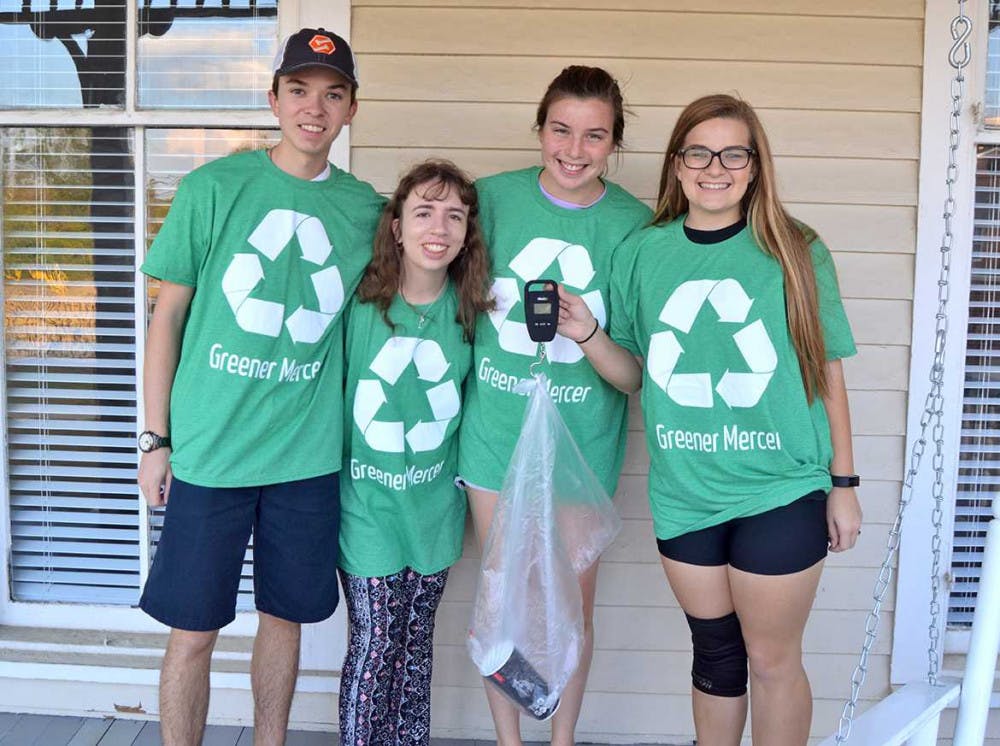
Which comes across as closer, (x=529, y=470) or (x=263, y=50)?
(x=529, y=470)

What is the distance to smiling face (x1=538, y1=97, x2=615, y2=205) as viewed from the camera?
6.66 ft

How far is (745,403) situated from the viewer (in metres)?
1.86

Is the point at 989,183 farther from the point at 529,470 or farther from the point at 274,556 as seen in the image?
the point at 274,556

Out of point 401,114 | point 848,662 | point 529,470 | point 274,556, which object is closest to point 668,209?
point 529,470

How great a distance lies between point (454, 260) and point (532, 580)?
0.71 metres

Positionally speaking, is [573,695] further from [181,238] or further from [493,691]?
[181,238]

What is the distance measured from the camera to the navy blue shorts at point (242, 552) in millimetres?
2020

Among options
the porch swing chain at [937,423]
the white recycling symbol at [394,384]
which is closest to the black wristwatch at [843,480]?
the porch swing chain at [937,423]

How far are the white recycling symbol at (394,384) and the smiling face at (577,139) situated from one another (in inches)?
18.6

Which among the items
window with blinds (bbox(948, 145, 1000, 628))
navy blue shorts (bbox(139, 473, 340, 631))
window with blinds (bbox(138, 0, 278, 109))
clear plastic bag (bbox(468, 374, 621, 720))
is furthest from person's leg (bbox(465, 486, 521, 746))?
window with blinds (bbox(948, 145, 1000, 628))

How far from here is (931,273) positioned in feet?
8.43

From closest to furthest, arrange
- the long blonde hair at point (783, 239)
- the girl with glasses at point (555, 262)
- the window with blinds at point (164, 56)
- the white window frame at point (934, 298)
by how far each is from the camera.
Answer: the long blonde hair at point (783, 239) < the girl with glasses at point (555, 262) < the white window frame at point (934, 298) < the window with blinds at point (164, 56)

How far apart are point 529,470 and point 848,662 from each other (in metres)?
1.34

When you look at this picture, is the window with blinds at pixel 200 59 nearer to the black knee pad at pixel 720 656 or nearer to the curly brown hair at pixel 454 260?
the curly brown hair at pixel 454 260
